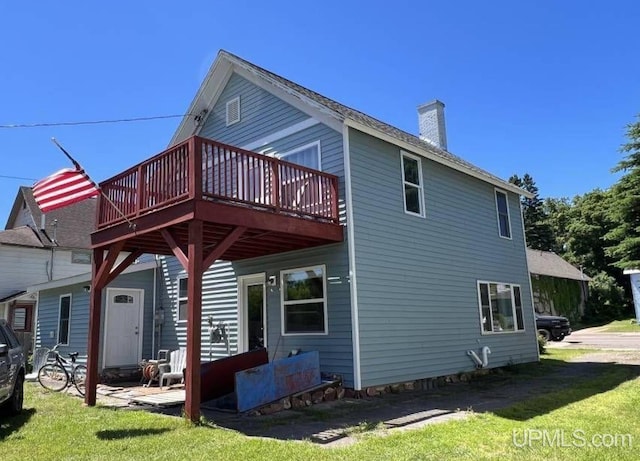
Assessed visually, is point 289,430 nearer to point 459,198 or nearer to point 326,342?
point 326,342

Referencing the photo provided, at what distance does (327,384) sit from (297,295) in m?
2.13

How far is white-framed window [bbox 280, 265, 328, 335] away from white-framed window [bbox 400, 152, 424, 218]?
2.77 meters

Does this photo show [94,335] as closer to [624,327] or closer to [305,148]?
[305,148]

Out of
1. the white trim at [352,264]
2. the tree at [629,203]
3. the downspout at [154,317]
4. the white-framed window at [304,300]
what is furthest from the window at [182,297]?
the tree at [629,203]

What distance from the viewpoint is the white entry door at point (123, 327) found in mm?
12672

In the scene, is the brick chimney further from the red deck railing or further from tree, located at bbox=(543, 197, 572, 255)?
tree, located at bbox=(543, 197, 572, 255)

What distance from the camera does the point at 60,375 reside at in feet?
43.5

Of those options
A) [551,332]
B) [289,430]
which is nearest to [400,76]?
[289,430]

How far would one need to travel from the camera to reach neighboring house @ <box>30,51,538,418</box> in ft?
27.0

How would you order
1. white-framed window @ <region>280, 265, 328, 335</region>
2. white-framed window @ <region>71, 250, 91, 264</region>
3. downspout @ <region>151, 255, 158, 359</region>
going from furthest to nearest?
white-framed window @ <region>71, 250, 91, 264</region> → downspout @ <region>151, 255, 158, 359</region> → white-framed window @ <region>280, 265, 328, 335</region>

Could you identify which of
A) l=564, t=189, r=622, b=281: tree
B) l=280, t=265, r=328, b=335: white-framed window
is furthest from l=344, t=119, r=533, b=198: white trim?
l=564, t=189, r=622, b=281: tree

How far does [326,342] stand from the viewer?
9516 mm

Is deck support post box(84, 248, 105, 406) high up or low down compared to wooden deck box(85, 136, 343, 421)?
down
